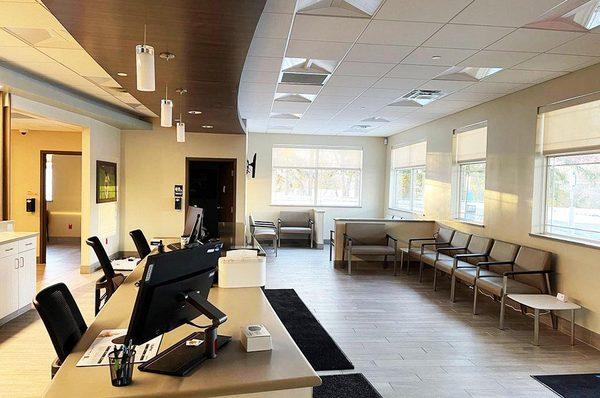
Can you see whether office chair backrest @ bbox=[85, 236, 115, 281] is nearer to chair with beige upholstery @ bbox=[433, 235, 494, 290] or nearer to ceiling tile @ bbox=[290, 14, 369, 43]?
ceiling tile @ bbox=[290, 14, 369, 43]

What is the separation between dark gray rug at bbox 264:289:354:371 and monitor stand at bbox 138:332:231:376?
78.5 inches

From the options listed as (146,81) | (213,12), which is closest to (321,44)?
(213,12)

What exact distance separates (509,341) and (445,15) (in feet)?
11.0

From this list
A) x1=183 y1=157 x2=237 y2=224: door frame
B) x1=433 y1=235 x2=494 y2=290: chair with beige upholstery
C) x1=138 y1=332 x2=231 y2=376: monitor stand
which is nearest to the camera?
x1=138 y1=332 x2=231 y2=376: monitor stand

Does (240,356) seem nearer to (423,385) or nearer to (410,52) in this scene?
(423,385)

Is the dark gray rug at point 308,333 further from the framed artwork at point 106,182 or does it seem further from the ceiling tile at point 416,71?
the framed artwork at point 106,182

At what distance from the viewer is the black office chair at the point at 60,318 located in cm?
198

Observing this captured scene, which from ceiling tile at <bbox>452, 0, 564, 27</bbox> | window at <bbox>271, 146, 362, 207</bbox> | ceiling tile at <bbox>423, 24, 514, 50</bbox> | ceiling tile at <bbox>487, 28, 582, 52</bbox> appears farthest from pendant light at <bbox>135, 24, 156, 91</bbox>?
window at <bbox>271, 146, 362, 207</bbox>

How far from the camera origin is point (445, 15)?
340 centimetres

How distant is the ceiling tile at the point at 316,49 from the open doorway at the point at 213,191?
5010mm

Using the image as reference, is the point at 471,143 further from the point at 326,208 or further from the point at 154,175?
the point at 154,175

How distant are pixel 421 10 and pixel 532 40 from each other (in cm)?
135

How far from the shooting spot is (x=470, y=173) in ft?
24.2

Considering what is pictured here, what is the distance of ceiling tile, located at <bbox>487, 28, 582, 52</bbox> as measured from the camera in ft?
12.3
